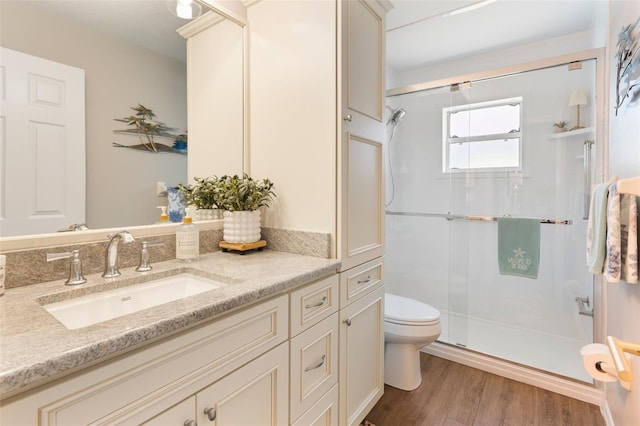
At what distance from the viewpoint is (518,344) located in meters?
2.29

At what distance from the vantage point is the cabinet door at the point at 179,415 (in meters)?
0.68

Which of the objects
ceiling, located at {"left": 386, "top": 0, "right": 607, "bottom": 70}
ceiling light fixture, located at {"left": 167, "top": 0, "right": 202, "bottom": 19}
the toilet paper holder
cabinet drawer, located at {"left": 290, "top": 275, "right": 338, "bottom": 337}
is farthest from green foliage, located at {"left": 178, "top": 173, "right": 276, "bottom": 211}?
ceiling, located at {"left": 386, "top": 0, "right": 607, "bottom": 70}

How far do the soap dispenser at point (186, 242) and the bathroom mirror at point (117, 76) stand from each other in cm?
15

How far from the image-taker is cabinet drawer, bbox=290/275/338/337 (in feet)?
3.47

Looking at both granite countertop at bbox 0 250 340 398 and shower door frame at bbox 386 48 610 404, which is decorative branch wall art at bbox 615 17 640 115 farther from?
granite countertop at bbox 0 250 340 398

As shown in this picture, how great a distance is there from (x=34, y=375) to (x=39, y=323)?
0.22m

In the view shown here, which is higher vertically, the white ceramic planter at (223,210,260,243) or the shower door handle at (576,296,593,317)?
the white ceramic planter at (223,210,260,243)

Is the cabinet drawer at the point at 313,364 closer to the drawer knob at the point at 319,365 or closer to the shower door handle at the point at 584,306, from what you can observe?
the drawer knob at the point at 319,365

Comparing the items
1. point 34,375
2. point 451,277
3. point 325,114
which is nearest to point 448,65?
point 451,277

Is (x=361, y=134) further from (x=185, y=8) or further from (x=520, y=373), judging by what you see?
(x=520, y=373)

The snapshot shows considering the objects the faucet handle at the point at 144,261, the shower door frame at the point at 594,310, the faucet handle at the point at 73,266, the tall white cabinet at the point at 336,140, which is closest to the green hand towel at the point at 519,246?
the shower door frame at the point at 594,310

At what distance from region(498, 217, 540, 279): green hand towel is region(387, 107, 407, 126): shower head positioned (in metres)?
1.21

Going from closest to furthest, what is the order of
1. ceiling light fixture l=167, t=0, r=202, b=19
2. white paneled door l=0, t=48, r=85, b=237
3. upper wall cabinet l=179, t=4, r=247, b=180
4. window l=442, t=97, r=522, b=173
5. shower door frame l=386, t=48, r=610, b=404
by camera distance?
white paneled door l=0, t=48, r=85, b=237, ceiling light fixture l=167, t=0, r=202, b=19, upper wall cabinet l=179, t=4, r=247, b=180, shower door frame l=386, t=48, r=610, b=404, window l=442, t=97, r=522, b=173

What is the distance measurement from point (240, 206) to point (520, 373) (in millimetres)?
1985
